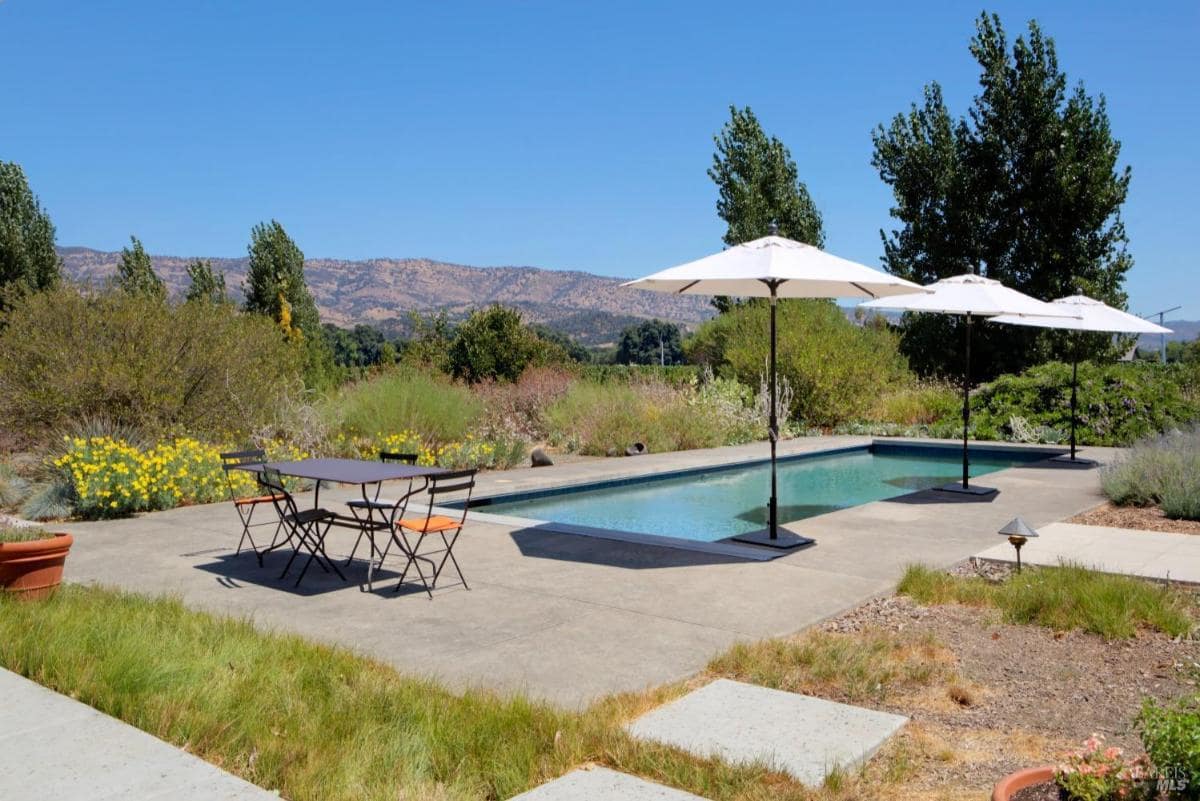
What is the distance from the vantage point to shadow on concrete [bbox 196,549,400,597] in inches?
267

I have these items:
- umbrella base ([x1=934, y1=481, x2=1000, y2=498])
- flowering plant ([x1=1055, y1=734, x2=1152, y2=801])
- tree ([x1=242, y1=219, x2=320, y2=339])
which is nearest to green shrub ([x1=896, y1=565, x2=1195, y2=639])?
flowering plant ([x1=1055, y1=734, x2=1152, y2=801])

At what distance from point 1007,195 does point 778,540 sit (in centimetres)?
2187

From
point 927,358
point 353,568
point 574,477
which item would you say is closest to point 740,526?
point 574,477

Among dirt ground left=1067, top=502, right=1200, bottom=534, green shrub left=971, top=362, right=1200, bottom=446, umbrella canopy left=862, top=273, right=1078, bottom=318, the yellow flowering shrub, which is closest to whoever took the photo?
dirt ground left=1067, top=502, right=1200, bottom=534

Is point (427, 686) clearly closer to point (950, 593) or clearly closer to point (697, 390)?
point (950, 593)

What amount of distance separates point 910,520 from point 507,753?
647cm

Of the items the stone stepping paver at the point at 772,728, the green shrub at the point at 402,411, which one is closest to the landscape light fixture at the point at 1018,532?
the stone stepping paver at the point at 772,728

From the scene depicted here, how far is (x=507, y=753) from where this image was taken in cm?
373

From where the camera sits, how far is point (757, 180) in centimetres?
2828

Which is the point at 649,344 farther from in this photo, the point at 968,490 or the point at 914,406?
the point at 968,490

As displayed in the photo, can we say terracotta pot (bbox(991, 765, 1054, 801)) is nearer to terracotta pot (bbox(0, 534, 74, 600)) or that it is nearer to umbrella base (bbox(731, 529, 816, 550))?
umbrella base (bbox(731, 529, 816, 550))

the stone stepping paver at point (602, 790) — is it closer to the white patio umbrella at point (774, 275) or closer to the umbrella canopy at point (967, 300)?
the white patio umbrella at point (774, 275)

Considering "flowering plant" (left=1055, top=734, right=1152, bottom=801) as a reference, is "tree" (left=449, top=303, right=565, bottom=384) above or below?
Result: above

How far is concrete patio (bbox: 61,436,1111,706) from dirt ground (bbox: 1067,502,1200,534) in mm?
292
